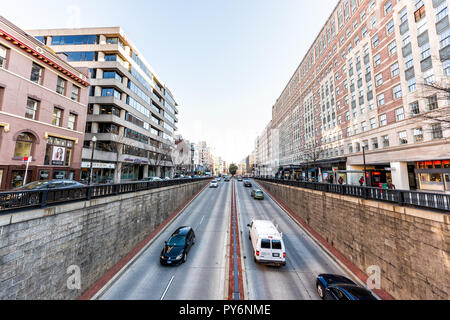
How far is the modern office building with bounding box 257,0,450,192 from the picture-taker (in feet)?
64.2

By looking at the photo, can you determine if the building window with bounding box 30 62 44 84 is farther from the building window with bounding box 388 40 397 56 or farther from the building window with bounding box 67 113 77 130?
the building window with bounding box 388 40 397 56

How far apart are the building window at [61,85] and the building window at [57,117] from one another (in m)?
2.35

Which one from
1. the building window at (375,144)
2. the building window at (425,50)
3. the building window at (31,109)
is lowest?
the building window at (375,144)

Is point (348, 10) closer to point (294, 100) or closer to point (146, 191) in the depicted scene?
point (294, 100)

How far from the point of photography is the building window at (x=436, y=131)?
19.5 meters

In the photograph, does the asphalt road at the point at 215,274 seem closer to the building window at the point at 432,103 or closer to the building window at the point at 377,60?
→ the building window at the point at 432,103

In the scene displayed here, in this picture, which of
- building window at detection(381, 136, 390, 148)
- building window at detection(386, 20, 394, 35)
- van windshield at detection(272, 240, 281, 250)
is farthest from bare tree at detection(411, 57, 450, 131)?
van windshield at detection(272, 240, 281, 250)

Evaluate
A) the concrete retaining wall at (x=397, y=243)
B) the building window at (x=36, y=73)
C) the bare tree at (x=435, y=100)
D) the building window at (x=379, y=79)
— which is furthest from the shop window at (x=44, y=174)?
the building window at (x=379, y=79)

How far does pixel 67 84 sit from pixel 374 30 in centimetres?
4665

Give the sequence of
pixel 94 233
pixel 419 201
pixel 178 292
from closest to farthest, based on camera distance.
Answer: pixel 419 201, pixel 178 292, pixel 94 233

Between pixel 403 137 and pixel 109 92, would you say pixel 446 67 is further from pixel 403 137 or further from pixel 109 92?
pixel 109 92

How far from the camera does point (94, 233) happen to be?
35.3 feet

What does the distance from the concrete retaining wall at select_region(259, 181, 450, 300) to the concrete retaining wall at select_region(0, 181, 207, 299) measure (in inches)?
676
